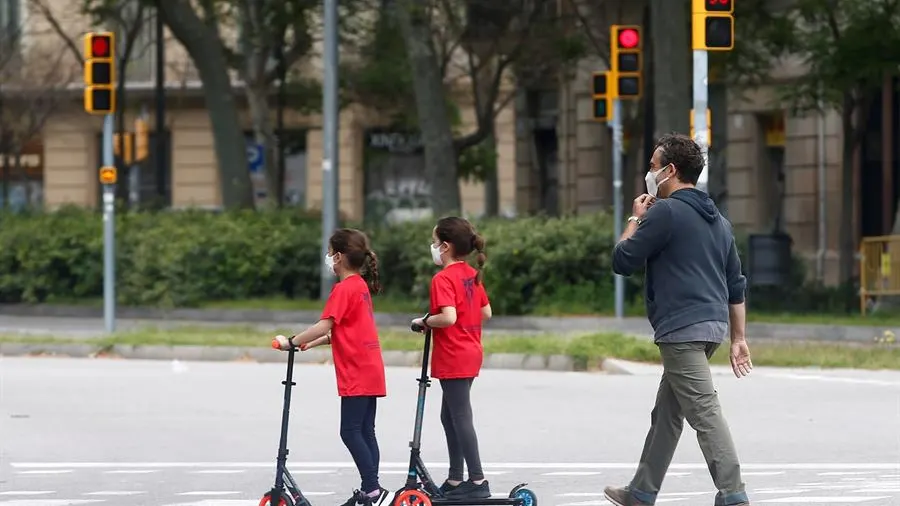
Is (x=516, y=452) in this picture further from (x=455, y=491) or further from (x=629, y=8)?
(x=629, y=8)

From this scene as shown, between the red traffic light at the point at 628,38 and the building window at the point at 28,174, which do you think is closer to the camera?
the red traffic light at the point at 628,38

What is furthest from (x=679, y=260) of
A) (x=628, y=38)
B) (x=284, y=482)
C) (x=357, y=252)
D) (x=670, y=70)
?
(x=670, y=70)

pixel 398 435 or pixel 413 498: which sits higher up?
pixel 413 498

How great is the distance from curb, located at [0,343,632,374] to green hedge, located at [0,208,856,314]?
6176mm

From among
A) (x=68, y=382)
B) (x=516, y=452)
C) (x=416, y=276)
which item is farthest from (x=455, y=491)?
(x=416, y=276)

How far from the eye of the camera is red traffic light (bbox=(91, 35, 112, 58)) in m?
22.2

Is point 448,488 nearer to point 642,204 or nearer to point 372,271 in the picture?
point 372,271

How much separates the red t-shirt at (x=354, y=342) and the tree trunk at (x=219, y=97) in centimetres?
2159

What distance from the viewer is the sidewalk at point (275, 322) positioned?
2334 centimetres

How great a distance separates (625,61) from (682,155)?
15.5 metres

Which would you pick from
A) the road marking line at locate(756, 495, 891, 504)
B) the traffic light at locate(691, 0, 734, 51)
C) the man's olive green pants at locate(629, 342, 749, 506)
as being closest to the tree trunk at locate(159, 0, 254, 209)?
the traffic light at locate(691, 0, 734, 51)

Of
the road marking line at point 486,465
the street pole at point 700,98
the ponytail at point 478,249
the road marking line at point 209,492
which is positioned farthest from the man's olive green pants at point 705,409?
the street pole at point 700,98

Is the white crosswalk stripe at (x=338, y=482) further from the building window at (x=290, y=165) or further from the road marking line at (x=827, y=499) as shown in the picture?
the building window at (x=290, y=165)

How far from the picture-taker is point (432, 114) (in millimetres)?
28344
